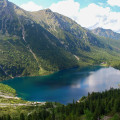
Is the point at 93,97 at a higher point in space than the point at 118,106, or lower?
lower

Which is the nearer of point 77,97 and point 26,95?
point 77,97

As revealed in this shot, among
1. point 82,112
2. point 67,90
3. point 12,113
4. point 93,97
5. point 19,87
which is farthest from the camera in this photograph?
point 19,87

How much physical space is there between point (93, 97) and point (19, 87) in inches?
4151

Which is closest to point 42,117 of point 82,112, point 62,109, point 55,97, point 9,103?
point 62,109

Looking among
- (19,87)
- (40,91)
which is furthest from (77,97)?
(19,87)

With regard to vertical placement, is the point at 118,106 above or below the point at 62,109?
above

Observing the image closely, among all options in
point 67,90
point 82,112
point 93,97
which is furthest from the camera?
point 67,90

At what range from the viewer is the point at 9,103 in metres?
120

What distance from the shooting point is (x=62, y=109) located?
90938 mm

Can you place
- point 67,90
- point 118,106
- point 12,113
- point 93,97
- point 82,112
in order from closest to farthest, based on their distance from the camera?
1. point 118,106
2. point 82,112
3. point 12,113
4. point 93,97
5. point 67,90

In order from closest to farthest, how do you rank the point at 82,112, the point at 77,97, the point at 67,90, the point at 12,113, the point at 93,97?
the point at 82,112 < the point at 12,113 < the point at 93,97 < the point at 77,97 < the point at 67,90

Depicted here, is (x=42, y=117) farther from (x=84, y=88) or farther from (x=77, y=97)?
(x=84, y=88)

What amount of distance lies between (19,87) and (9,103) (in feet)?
218

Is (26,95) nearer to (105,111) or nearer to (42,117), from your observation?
(42,117)
